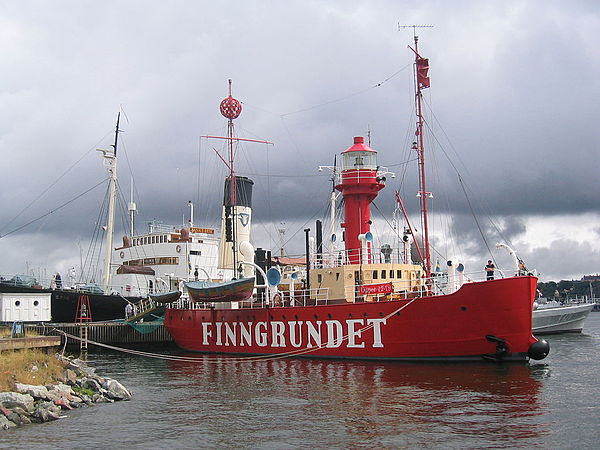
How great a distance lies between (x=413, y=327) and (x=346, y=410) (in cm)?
876

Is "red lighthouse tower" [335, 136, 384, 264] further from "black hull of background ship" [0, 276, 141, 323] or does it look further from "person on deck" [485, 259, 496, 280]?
"black hull of background ship" [0, 276, 141, 323]

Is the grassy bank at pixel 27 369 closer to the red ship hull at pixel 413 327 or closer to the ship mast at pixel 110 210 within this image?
the red ship hull at pixel 413 327

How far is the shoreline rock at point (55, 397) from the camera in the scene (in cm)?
1672

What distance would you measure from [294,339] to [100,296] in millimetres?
Result: 22354

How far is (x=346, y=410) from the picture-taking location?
1827cm

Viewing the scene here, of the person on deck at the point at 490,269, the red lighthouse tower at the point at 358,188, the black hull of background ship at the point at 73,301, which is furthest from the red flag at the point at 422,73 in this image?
the black hull of background ship at the point at 73,301

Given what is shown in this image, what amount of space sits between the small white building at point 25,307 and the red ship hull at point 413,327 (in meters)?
18.3

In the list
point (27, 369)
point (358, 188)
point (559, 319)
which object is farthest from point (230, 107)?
point (559, 319)

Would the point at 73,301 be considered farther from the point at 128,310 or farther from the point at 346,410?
the point at 346,410

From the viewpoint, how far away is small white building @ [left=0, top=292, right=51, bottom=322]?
136 feet

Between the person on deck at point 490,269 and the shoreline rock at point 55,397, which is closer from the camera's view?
the shoreline rock at point 55,397

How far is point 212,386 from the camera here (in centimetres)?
2345

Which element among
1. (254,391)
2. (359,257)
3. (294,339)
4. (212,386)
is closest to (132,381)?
(212,386)

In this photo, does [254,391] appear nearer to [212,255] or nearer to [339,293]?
[339,293]
